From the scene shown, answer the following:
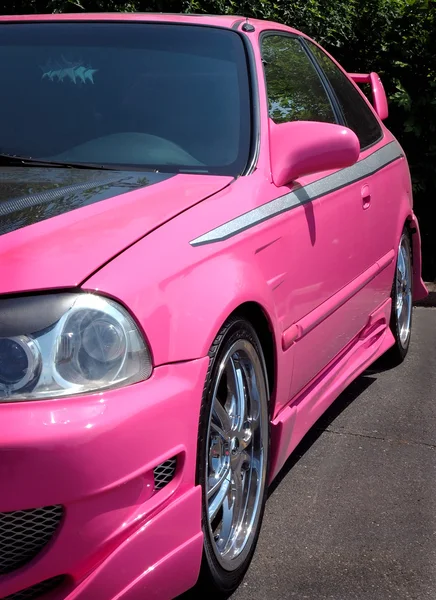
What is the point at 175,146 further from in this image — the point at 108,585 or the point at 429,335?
the point at 429,335

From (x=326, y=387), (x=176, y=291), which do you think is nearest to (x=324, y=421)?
(x=326, y=387)

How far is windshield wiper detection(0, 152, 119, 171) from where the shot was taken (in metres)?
3.12

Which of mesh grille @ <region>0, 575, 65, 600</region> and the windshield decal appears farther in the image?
the windshield decal

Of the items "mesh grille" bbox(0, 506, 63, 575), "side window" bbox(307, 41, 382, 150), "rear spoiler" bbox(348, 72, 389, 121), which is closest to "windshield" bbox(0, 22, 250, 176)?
"side window" bbox(307, 41, 382, 150)

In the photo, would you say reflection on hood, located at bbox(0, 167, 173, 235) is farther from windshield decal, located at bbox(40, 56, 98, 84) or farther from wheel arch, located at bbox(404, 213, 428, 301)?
wheel arch, located at bbox(404, 213, 428, 301)

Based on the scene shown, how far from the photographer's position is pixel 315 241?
11.2ft

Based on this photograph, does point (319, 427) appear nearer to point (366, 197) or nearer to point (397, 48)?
point (366, 197)

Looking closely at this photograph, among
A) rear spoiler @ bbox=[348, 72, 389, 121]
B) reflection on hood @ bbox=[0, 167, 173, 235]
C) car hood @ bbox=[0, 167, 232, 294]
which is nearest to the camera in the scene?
car hood @ bbox=[0, 167, 232, 294]

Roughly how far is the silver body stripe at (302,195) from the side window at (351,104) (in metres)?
0.09

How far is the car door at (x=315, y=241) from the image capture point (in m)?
3.26

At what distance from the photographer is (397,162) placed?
5.00 metres

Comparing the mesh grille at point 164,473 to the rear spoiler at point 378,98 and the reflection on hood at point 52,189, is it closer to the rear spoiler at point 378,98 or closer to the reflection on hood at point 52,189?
the reflection on hood at point 52,189

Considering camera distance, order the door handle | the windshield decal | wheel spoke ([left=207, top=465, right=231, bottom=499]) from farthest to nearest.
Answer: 1. the door handle
2. the windshield decal
3. wheel spoke ([left=207, top=465, right=231, bottom=499])

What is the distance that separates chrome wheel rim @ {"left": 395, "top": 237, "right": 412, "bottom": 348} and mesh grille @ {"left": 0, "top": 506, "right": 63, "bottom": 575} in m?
3.29
